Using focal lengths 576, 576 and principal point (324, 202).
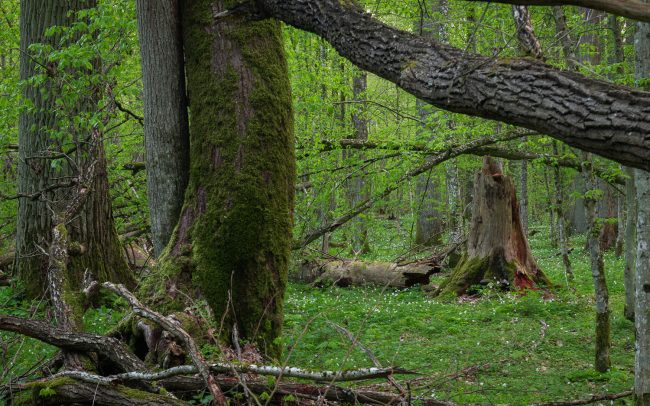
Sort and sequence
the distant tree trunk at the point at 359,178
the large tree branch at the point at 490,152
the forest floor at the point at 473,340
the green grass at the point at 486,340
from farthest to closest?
1. the distant tree trunk at the point at 359,178
2. the large tree branch at the point at 490,152
3. the green grass at the point at 486,340
4. the forest floor at the point at 473,340

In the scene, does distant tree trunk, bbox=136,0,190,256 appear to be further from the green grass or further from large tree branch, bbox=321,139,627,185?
large tree branch, bbox=321,139,627,185

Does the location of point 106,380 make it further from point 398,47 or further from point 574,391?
point 574,391

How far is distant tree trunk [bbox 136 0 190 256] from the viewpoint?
17.6 feet

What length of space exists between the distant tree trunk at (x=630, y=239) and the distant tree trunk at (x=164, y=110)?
228 inches

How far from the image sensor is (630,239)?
813 centimetres

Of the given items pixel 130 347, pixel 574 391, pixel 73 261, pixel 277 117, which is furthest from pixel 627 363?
pixel 73 261

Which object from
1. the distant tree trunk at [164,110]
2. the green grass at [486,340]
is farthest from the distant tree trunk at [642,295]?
the distant tree trunk at [164,110]

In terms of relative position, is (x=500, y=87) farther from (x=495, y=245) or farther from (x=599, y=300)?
(x=495, y=245)

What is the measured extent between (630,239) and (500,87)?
6260mm

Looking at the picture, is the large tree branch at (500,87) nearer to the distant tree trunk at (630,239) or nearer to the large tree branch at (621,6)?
the large tree branch at (621,6)

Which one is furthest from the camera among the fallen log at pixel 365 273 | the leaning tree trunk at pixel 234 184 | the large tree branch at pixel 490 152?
the fallen log at pixel 365 273

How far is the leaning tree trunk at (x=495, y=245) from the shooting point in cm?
1154

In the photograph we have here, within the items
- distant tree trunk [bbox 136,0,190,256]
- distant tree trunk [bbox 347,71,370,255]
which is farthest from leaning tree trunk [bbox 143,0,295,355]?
distant tree trunk [bbox 347,71,370,255]

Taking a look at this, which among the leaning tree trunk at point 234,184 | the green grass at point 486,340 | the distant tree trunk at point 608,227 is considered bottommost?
the green grass at point 486,340
